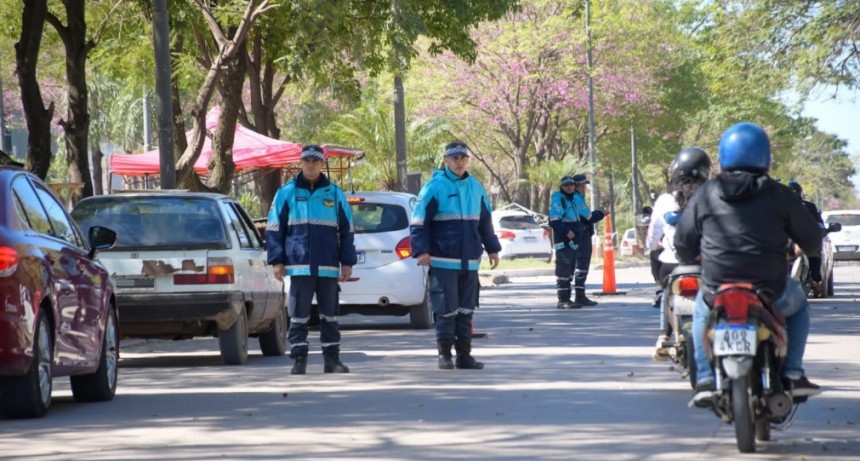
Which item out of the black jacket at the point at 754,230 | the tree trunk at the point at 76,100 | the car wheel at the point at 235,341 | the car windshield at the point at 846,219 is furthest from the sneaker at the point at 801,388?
the car windshield at the point at 846,219

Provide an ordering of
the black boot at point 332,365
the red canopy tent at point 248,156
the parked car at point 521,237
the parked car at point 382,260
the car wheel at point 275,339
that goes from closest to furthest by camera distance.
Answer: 1. the black boot at point 332,365
2. the car wheel at point 275,339
3. the parked car at point 382,260
4. the red canopy tent at point 248,156
5. the parked car at point 521,237

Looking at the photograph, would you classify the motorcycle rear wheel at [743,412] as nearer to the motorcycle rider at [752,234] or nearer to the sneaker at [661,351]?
the motorcycle rider at [752,234]

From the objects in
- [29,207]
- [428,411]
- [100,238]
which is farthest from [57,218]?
[428,411]

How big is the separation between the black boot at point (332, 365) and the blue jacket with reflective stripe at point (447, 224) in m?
1.07

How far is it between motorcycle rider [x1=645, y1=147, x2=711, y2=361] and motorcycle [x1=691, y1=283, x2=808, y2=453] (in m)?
2.29

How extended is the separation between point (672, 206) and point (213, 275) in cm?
422

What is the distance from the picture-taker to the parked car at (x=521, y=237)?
4566cm

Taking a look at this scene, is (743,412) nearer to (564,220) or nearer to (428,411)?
(428,411)

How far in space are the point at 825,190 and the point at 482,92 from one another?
85.1m

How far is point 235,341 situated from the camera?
47.4 ft

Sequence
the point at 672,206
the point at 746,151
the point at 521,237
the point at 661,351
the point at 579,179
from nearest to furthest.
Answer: the point at 746,151 < the point at 661,351 < the point at 672,206 < the point at 579,179 < the point at 521,237

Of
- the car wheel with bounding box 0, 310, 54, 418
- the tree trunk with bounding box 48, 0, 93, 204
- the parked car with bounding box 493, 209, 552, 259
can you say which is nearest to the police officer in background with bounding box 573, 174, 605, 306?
the tree trunk with bounding box 48, 0, 93, 204

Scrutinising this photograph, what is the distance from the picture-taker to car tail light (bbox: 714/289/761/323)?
8109mm

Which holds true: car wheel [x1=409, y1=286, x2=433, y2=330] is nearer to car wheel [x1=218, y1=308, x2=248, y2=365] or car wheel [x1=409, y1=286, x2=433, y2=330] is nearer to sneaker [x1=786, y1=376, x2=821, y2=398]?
car wheel [x1=218, y1=308, x2=248, y2=365]
